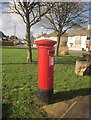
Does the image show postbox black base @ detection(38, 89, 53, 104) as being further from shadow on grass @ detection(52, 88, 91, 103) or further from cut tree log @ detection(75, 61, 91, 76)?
cut tree log @ detection(75, 61, 91, 76)

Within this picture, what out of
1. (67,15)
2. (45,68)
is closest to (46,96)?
(45,68)

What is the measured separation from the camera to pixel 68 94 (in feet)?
19.8

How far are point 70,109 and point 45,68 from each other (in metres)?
1.17

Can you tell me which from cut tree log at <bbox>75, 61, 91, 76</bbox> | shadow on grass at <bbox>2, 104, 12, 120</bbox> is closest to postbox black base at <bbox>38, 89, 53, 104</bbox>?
shadow on grass at <bbox>2, 104, 12, 120</bbox>

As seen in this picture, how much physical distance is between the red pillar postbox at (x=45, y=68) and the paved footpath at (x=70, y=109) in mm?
355

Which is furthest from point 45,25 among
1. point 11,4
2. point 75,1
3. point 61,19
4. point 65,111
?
point 65,111

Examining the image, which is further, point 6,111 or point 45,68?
point 45,68

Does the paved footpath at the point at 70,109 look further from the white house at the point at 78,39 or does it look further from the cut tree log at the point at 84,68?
the white house at the point at 78,39

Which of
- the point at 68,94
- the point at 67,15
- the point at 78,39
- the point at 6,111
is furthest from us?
the point at 78,39

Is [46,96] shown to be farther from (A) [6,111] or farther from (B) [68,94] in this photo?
(A) [6,111]

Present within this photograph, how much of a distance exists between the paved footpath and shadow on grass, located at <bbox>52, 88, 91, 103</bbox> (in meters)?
0.19

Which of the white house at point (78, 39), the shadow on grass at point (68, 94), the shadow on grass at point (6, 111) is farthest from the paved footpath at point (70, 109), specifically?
the white house at point (78, 39)

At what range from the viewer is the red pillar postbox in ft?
17.5

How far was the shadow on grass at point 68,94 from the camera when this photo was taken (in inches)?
222
